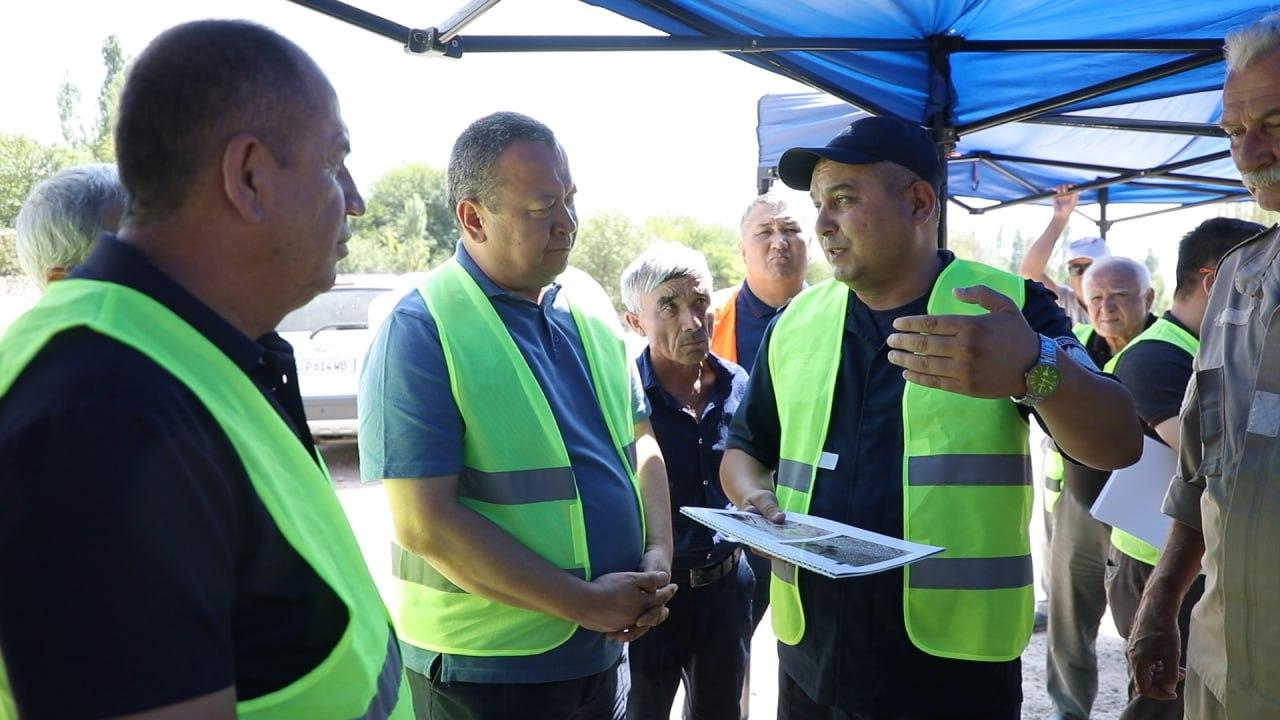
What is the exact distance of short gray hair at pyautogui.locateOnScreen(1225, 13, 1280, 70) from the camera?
73.5 inches

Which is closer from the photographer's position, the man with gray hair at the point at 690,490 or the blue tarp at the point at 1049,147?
the man with gray hair at the point at 690,490

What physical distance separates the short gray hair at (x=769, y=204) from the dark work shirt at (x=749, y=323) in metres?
0.36

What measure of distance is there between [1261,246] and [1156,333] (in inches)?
55.7

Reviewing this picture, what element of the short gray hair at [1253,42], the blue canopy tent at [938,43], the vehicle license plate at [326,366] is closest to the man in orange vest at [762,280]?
the blue canopy tent at [938,43]

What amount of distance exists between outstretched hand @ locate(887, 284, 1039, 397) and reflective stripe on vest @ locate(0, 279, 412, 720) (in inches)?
46.3

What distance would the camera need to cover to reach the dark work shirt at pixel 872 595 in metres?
2.18

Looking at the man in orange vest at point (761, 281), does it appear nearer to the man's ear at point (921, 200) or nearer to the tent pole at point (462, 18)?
the man's ear at point (921, 200)

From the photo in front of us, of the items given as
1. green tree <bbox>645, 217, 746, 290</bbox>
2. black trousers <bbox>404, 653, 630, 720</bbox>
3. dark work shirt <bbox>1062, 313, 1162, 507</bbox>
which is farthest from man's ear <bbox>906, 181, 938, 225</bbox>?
green tree <bbox>645, 217, 746, 290</bbox>

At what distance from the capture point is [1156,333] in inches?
131

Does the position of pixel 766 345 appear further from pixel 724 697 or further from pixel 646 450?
pixel 724 697

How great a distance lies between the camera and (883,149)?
2.34m

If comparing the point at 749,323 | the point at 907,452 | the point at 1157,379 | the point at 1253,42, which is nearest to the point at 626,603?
the point at 907,452

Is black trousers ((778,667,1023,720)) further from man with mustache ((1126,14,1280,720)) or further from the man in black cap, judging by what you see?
man with mustache ((1126,14,1280,720))

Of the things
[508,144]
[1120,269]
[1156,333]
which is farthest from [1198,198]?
[508,144]
